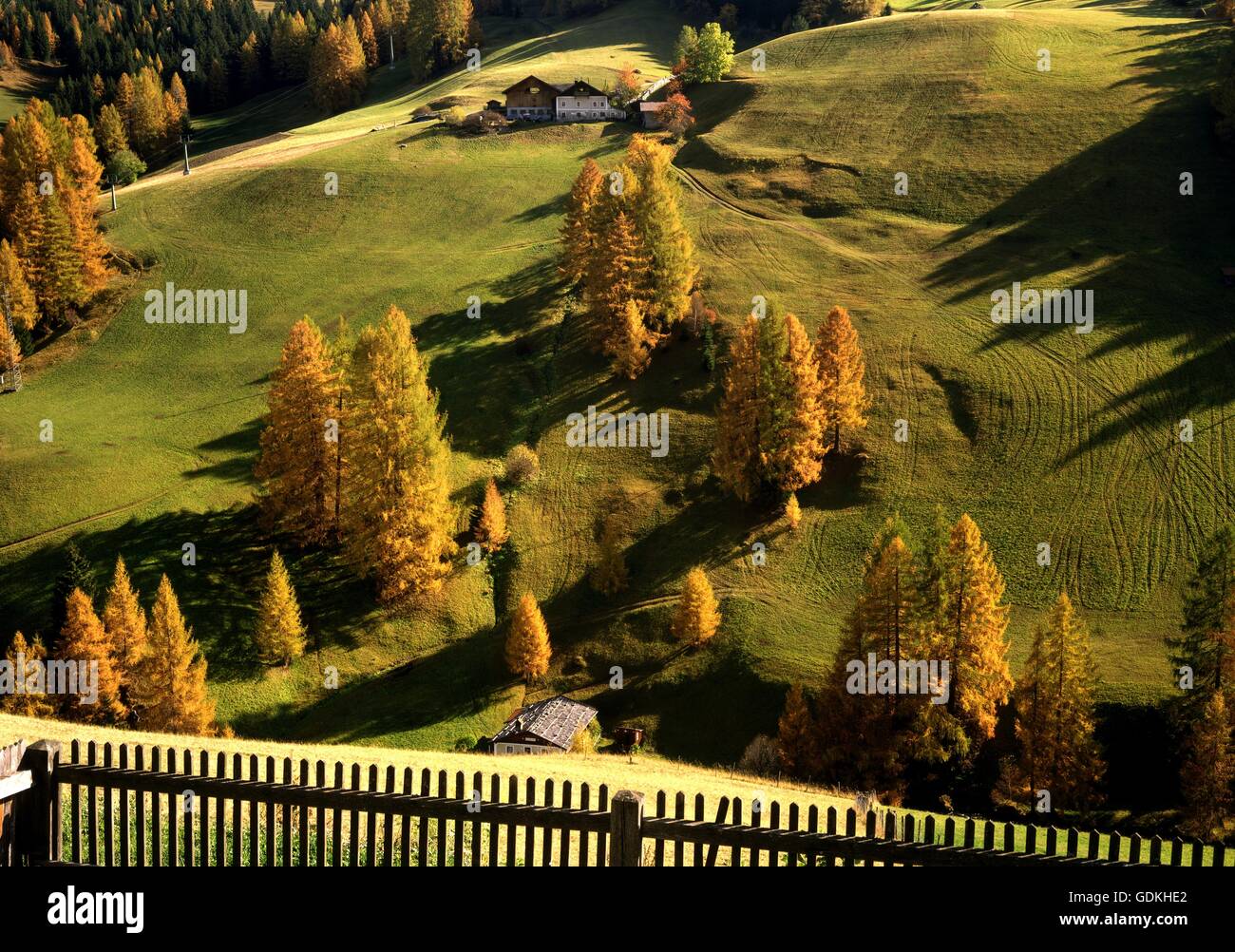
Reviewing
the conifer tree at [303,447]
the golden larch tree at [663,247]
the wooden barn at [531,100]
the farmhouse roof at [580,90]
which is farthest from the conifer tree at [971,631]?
the wooden barn at [531,100]

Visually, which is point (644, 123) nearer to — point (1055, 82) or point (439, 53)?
point (1055, 82)

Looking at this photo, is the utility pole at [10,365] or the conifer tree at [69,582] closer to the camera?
the conifer tree at [69,582]

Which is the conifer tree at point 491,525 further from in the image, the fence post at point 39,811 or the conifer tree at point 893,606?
the fence post at point 39,811

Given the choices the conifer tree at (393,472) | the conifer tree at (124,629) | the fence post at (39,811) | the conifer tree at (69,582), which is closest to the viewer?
the fence post at (39,811)

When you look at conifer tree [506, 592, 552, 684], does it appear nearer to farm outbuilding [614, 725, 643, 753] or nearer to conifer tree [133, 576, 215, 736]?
farm outbuilding [614, 725, 643, 753]

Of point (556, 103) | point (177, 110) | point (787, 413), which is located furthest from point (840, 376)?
point (177, 110)
